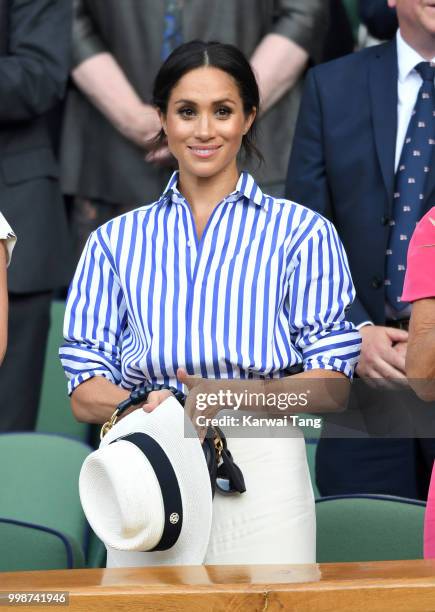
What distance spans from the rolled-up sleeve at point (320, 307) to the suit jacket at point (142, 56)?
153 cm

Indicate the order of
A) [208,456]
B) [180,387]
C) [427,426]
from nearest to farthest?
[208,456]
[180,387]
[427,426]

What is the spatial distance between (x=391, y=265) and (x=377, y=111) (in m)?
0.43

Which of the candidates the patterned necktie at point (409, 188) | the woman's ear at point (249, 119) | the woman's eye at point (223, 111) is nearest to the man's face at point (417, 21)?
the patterned necktie at point (409, 188)

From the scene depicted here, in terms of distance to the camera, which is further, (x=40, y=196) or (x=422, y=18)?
(x=40, y=196)

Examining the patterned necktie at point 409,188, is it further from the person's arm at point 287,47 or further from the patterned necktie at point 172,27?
the patterned necktie at point 172,27

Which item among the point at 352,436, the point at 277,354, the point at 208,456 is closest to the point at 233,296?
the point at 277,354

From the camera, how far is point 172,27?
471 cm

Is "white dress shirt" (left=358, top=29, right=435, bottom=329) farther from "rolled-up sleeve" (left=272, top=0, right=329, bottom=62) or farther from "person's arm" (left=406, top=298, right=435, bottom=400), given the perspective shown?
"person's arm" (left=406, top=298, right=435, bottom=400)

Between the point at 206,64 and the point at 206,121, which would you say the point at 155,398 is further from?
the point at 206,64

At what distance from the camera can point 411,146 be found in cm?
384

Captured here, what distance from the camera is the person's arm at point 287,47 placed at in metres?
4.63

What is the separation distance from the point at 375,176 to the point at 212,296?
0.98 m

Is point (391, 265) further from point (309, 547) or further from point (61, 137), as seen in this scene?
point (61, 137)

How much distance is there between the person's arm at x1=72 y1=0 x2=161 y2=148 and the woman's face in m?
1.39
